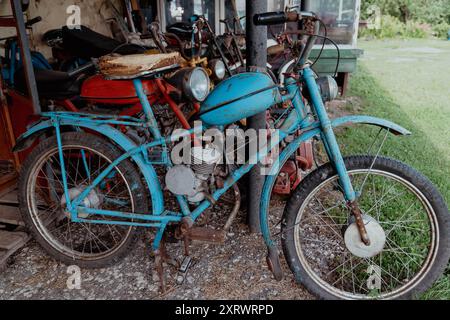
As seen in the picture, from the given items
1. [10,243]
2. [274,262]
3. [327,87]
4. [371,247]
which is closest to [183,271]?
[274,262]

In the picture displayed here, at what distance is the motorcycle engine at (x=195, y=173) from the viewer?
6.36 ft

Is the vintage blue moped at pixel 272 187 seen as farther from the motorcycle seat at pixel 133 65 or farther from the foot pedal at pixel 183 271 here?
the foot pedal at pixel 183 271

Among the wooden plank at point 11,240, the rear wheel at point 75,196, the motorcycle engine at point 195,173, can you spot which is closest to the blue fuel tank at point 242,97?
the motorcycle engine at point 195,173

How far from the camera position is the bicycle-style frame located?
1769mm

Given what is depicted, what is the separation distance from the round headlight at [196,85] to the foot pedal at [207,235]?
0.72 m

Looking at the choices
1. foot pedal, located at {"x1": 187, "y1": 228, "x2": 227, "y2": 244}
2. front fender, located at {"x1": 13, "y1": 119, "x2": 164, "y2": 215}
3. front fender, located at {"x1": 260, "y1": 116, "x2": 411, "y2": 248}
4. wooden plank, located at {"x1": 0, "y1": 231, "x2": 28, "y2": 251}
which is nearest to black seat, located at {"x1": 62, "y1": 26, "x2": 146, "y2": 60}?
front fender, located at {"x1": 13, "y1": 119, "x2": 164, "y2": 215}

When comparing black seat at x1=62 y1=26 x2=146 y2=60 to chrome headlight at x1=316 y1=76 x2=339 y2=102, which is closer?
chrome headlight at x1=316 y1=76 x2=339 y2=102

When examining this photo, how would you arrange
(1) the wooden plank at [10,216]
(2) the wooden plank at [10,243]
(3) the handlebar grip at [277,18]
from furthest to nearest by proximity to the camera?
(1) the wooden plank at [10,216], (2) the wooden plank at [10,243], (3) the handlebar grip at [277,18]

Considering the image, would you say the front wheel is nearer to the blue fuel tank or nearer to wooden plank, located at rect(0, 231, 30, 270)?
the blue fuel tank

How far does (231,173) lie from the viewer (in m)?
2.01

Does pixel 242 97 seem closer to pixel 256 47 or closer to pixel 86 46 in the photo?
pixel 256 47

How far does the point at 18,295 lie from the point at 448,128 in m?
4.53

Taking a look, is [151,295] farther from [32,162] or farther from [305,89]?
[305,89]

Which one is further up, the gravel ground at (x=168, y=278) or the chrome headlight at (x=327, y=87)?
the chrome headlight at (x=327, y=87)
